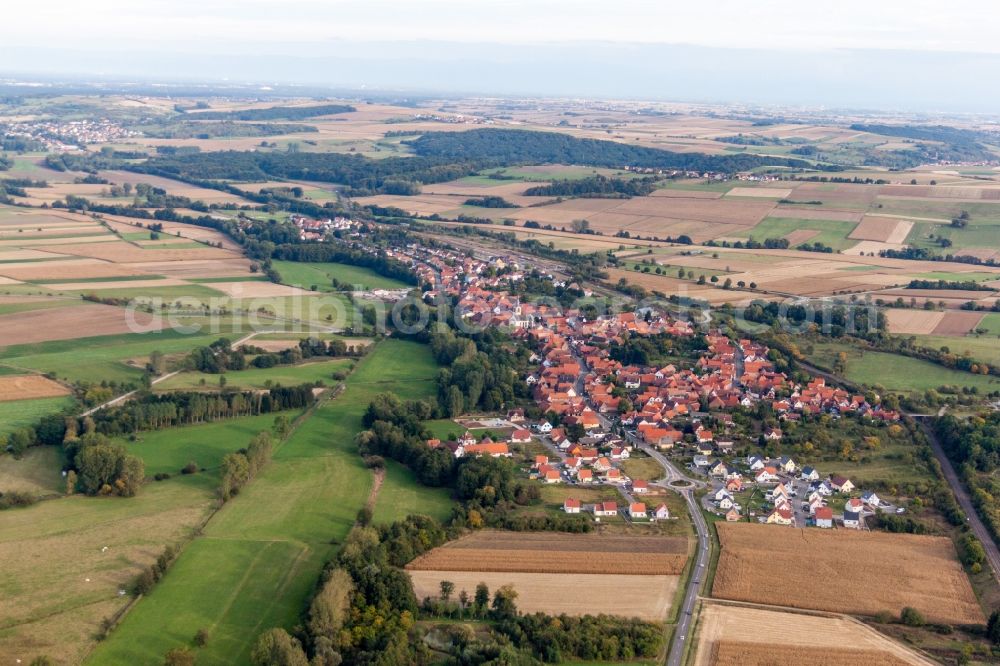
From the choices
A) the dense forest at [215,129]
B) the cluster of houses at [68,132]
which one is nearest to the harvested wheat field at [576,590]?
the cluster of houses at [68,132]

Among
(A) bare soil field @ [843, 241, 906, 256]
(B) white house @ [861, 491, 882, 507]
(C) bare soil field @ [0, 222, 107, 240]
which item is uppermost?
(A) bare soil field @ [843, 241, 906, 256]

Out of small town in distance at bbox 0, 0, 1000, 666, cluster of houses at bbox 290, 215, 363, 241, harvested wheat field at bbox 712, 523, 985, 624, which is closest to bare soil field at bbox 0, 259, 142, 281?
small town in distance at bbox 0, 0, 1000, 666

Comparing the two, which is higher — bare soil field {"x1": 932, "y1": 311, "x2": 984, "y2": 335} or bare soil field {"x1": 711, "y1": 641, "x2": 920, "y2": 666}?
bare soil field {"x1": 932, "y1": 311, "x2": 984, "y2": 335}

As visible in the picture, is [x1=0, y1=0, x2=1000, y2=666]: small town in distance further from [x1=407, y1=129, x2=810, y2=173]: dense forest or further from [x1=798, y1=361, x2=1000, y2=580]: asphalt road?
[x1=407, y1=129, x2=810, y2=173]: dense forest

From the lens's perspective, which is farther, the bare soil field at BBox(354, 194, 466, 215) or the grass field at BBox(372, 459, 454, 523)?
the bare soil field at BBox(354, 194, 466, 215)

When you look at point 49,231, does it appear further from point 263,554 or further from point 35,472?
point 263,554

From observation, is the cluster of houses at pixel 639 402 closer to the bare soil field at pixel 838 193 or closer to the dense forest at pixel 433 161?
the bare soil field at pixel 838 193
